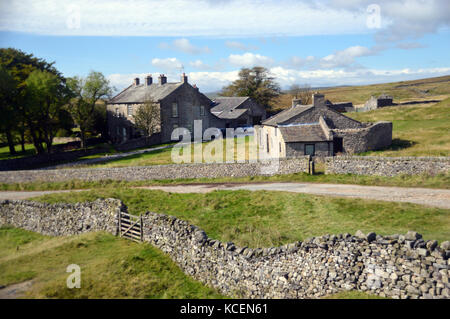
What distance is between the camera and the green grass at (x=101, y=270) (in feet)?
44.5

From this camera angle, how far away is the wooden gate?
19.2 meters

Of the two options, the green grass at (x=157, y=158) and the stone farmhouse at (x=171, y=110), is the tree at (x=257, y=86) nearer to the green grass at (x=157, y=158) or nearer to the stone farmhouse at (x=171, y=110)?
the stone farmhouse at (x=171, y=110)

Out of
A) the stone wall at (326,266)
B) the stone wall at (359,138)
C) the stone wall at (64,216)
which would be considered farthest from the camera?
the stone wall at (359,138)

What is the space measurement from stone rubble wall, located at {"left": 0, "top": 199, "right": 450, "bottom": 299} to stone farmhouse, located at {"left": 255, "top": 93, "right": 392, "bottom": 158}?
70.7ft

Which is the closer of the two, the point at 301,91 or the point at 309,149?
the point at 309,149

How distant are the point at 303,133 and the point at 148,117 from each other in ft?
92.4

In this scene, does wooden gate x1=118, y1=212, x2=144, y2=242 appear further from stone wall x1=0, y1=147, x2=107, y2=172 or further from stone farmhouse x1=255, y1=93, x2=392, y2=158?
stone wall x1=0, y1=147, x2=107, y2=172

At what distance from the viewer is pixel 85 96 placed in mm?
61375

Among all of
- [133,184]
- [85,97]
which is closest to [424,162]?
[133,184]

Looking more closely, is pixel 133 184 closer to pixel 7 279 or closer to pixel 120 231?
pixel 120 231

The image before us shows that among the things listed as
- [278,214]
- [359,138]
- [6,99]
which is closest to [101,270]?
[278,214]

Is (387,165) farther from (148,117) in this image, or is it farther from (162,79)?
→ (162,79)

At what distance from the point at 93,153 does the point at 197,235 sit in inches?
1689

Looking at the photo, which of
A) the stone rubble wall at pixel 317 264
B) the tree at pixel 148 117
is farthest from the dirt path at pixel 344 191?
the tree at pixel 148 117
